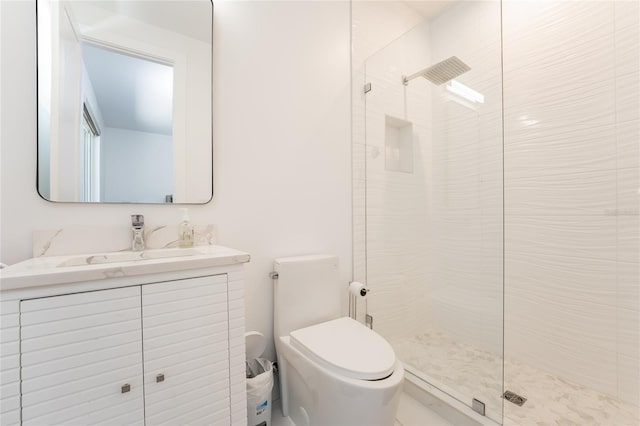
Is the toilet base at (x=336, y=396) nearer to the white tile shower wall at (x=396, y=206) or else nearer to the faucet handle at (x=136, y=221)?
the white tile shower wall at (x=396, y=206)

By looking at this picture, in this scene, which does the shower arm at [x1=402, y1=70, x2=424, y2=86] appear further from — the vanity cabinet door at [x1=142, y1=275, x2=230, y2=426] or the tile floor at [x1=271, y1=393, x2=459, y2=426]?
the tile floor at [x1=271, y1=393, x2=459, y2=426]

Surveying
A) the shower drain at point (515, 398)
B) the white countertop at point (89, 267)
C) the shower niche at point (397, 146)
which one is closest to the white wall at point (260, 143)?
the white countertop at point (89, 267)

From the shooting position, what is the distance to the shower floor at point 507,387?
129 cm

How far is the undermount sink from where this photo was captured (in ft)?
3.01

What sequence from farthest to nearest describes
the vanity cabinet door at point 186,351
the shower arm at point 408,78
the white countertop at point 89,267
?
the shower arm at point 408,78
the vanity cabinet door at point 186,351
the white countertop at point 89,267

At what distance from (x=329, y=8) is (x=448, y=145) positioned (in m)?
1.10

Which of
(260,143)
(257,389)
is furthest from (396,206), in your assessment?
(257,389)

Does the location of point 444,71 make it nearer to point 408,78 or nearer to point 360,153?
point 408,78

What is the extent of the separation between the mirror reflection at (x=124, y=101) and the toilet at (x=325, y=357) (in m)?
0.64

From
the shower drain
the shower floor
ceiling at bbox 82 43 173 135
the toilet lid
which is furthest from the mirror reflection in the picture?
the shower drain

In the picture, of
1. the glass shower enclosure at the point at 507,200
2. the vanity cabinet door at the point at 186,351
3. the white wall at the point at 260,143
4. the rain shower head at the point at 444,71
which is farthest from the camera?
the rain shower head at the point at 444,71

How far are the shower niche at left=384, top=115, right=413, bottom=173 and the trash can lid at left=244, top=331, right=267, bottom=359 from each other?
4.00 feet

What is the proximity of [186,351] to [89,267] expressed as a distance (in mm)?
372

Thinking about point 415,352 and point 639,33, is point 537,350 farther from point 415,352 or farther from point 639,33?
point 639,33
